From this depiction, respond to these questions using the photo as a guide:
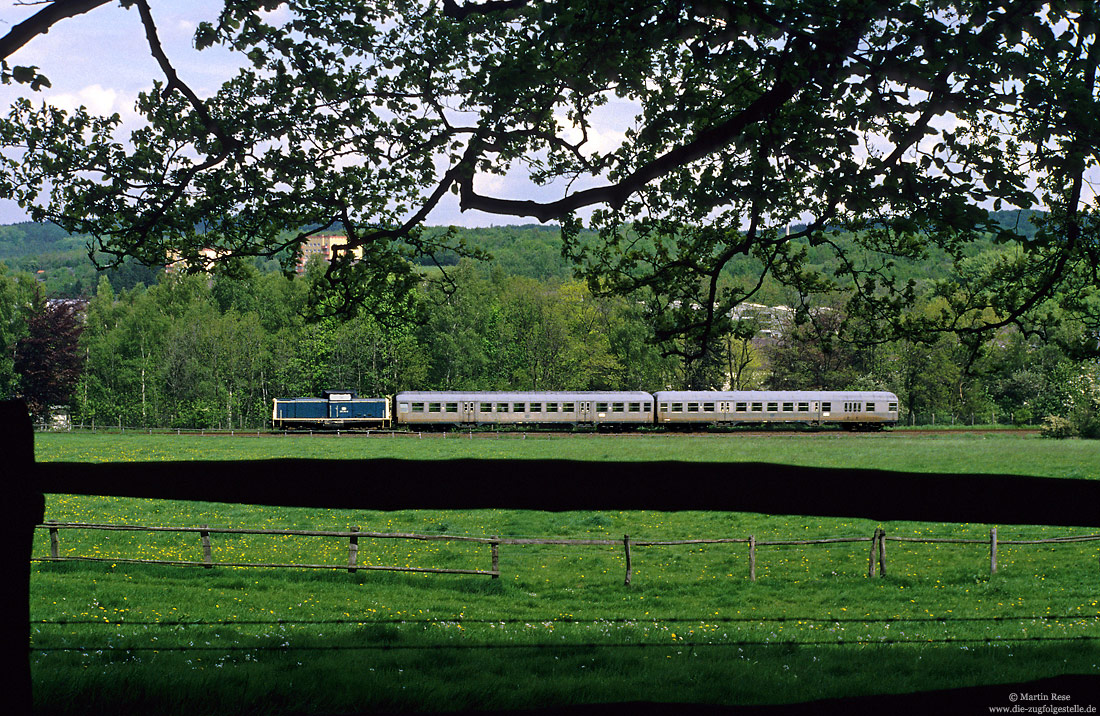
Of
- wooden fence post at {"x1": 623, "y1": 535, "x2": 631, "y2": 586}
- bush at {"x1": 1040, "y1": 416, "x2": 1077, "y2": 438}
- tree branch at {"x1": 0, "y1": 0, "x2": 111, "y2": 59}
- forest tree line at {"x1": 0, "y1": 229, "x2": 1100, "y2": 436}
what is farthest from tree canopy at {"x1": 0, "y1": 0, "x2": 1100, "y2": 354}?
bush at {"x1": 1040, "y1": 416, "x2": 1077, "y2": 438}

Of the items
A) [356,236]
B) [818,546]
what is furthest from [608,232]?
[818,546]

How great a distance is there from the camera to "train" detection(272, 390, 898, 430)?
134 feet

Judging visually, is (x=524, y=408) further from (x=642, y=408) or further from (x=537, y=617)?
(x=537, y=617)

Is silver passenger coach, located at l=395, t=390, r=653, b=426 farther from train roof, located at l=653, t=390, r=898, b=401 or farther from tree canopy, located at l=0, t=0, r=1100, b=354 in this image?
tree canopy, located at l=0, t=0, r=1100, b=354

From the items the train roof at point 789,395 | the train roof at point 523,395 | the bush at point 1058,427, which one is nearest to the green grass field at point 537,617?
the bush at point 1058,427

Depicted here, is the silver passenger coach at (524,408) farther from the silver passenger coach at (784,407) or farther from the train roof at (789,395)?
the train roof at (789,395)

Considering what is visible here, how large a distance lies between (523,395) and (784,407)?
12593 mm

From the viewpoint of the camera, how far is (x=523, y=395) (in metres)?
41.1

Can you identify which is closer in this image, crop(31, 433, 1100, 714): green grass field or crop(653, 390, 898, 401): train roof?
crop(31, 433, 1100, 714): green grass field

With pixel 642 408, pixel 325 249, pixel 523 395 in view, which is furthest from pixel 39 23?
pixel 642 408

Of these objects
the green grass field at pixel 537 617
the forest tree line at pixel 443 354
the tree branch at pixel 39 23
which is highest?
the tree branch at pixel 39 23

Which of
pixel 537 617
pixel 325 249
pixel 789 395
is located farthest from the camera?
pixel 789 395

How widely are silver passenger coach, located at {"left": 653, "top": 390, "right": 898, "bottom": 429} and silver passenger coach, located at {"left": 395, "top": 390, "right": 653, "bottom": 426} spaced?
5.29ft

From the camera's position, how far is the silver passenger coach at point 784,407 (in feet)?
134
